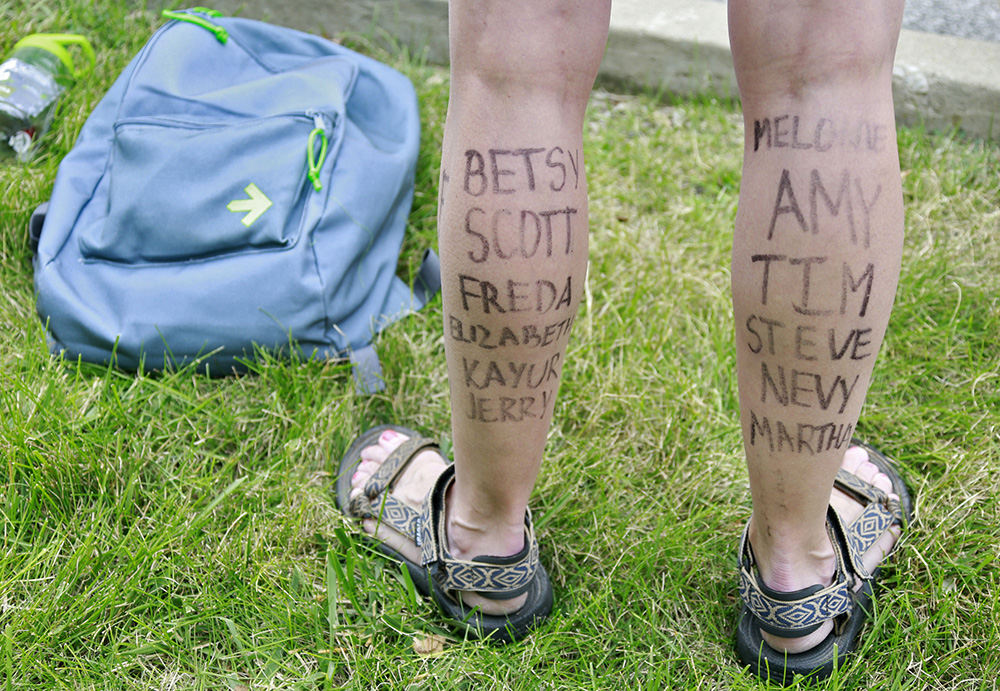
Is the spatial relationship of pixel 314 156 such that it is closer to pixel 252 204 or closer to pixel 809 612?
pixel 252 204

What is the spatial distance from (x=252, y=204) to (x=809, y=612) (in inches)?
54.9

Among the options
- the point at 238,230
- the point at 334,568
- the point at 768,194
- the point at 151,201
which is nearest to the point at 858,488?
Answer: the point at 768,194

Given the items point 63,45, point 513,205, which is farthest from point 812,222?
point 63,45

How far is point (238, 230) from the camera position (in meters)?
1.84

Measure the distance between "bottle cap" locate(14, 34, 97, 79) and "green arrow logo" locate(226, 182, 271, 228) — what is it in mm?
924

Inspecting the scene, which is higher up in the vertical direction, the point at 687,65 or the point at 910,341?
the point at 687,65

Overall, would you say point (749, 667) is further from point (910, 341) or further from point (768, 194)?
point (910, 341)

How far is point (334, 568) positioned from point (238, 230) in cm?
82

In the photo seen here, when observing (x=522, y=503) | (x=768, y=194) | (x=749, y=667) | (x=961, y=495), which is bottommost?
(x=749, y=667)

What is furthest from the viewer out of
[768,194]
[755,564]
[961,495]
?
[961,495]

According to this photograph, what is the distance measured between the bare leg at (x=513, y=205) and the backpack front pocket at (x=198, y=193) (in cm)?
87

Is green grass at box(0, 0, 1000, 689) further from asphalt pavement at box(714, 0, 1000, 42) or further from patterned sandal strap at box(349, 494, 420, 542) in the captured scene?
asphalt pavement at box(714, 0, 1000, 42)

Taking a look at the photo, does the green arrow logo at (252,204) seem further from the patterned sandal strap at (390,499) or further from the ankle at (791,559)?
the ankle at (791,559)

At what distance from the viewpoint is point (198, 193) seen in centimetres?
187
